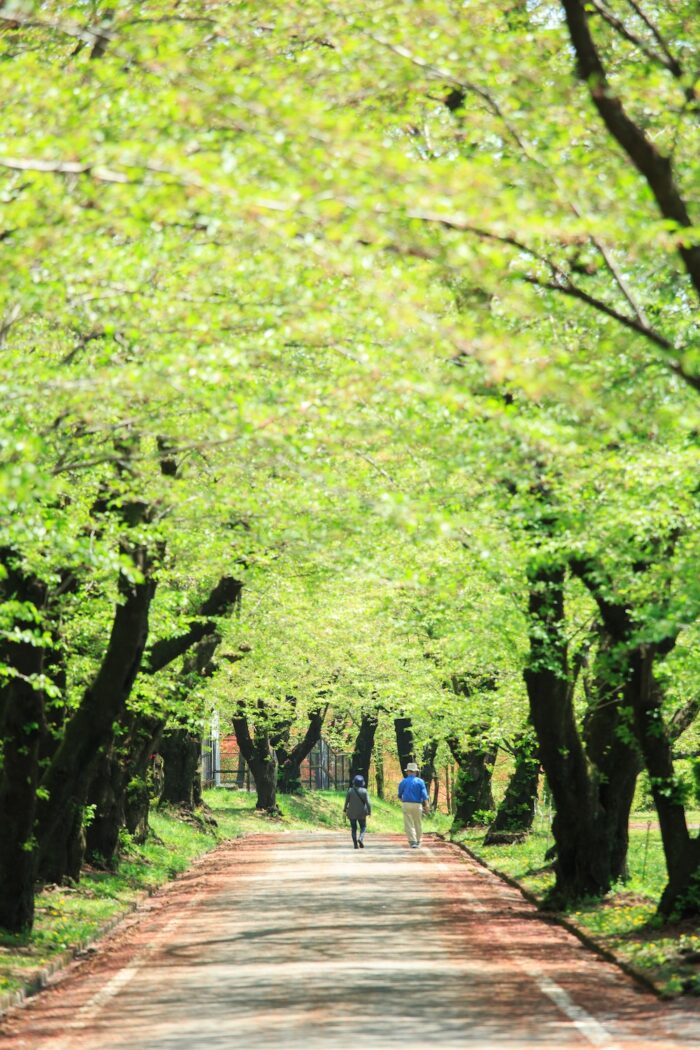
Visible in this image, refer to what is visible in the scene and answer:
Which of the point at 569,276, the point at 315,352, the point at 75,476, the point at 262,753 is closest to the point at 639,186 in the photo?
the point at 569,276

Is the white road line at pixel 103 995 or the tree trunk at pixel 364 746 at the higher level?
the tree trunk at pixel 364 746

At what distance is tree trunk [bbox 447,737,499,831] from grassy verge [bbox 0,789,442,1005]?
710 cm

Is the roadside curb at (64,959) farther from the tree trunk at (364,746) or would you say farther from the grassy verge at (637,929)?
the tree trunk at (364,746)

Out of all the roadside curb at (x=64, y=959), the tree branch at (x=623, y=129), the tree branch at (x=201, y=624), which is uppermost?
the tree branch at (x=623, y=129)

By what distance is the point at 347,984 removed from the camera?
44.7ft

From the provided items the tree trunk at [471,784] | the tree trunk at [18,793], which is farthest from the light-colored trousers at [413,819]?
the tree trunk at [18,793]

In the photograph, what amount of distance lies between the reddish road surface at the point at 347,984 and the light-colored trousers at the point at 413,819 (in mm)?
13223

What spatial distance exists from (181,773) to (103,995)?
31.1 metres

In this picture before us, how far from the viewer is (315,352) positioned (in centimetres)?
1433

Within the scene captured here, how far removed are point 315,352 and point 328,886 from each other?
13.7 metres

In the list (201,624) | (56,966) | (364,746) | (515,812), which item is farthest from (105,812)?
(364,746)

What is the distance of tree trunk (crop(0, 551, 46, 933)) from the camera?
16.9 meters

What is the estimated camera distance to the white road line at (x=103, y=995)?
11113mm

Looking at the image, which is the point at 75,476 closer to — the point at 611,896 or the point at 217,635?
the point at 611,896
